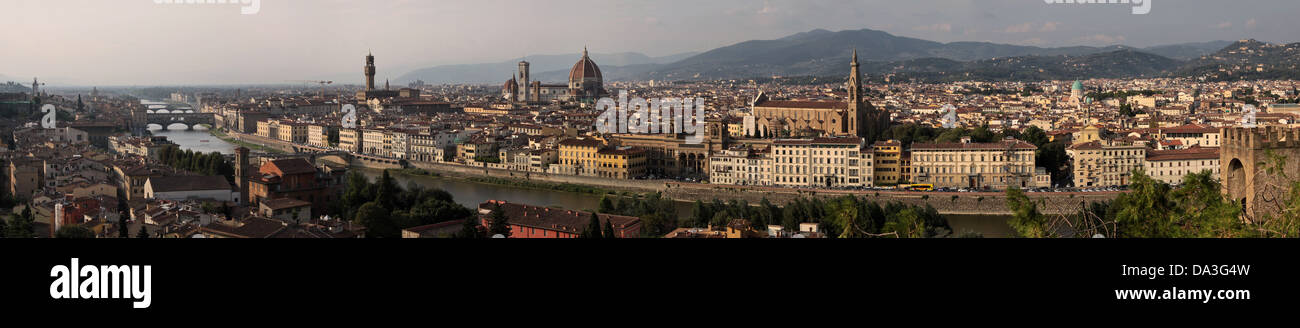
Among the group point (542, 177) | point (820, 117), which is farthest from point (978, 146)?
point (542, 177)

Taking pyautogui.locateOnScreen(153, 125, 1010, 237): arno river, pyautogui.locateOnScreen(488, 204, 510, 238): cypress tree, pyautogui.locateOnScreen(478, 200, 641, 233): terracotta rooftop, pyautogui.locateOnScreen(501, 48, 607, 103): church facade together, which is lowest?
pyautogui.locateOnScreen(153, 125, 1010, 237): arno river

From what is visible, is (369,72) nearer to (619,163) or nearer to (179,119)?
(179,119)

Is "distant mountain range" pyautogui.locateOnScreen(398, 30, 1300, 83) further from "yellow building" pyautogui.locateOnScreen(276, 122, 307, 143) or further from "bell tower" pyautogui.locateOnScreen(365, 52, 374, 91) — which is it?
"yellow building" pyautogui.locateOnScreen(276, 122, 307, 143)

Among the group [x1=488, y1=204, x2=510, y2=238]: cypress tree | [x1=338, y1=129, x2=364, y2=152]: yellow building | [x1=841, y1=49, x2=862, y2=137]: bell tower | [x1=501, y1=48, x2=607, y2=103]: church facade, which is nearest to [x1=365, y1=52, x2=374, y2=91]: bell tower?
[x1=501, y1=48, x2=607, y2=103]: church facade

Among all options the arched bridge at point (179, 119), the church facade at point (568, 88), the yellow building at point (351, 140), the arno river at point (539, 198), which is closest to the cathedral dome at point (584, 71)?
the church facade at point (568, 88)

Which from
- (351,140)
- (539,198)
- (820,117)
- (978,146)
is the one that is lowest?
(539,198)

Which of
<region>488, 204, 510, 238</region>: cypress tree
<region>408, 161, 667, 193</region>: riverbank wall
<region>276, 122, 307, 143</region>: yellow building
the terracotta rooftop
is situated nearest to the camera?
<region>488, 204, 510, 238</region>: cypress tree
